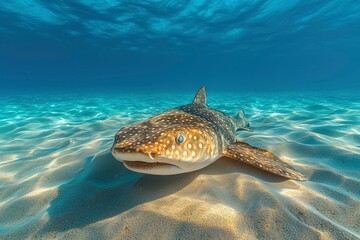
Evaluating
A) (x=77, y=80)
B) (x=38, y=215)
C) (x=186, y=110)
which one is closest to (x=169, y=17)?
(x=186, y=110)

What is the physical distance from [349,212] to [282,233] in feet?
3.39

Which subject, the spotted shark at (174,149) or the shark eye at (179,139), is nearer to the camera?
the spotted shark at (174,149)

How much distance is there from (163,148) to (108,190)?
142 cm

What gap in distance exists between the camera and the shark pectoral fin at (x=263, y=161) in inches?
133

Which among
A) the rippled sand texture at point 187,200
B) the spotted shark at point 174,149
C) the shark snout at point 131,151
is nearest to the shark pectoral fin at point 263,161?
the spotted shark at point 174,149

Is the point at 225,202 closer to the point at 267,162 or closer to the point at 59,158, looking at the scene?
the point at 267,162

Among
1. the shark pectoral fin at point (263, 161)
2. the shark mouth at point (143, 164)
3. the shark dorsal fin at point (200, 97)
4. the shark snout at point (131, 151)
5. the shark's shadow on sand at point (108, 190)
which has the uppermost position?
the shark dorsal fin at point (200, 97)

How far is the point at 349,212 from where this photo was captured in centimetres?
261

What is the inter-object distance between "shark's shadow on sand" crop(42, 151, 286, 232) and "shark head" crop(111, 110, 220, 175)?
493 millimetres

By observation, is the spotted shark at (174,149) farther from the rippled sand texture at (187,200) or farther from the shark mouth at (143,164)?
the rippled sand texture at (187,200)

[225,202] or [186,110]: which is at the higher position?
[186,110]

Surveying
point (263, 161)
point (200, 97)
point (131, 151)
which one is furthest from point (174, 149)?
point (200, 97)

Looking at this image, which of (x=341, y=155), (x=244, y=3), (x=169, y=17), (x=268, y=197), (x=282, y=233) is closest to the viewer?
(x=282, y=233)

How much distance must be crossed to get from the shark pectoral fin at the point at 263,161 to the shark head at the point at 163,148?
1.57ft
